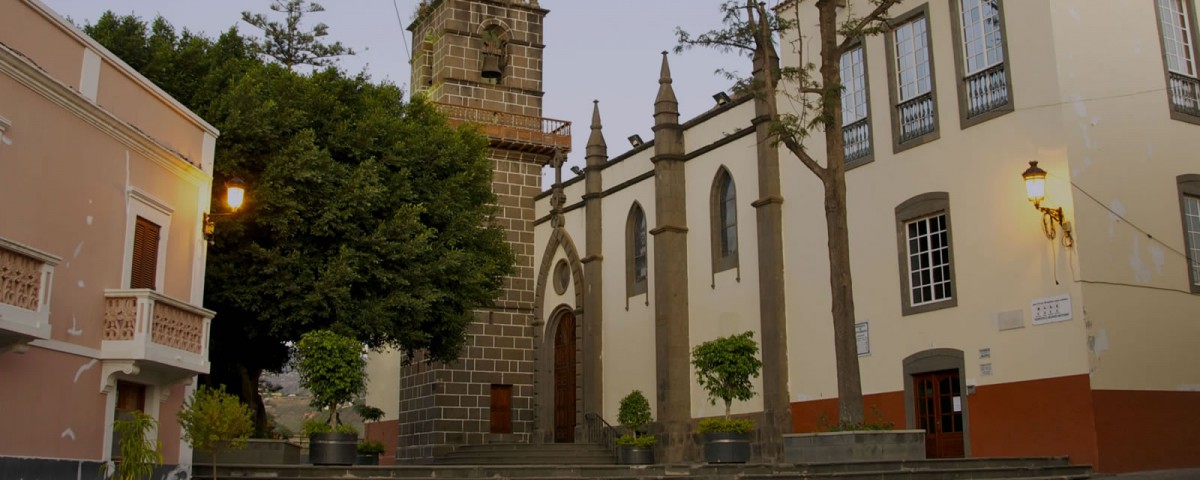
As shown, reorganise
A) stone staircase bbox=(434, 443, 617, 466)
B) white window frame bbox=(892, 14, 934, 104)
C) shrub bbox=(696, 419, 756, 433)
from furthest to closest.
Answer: stone staircase bbox=(434, 443, 617, 466) < white window frame bbox=(892, 14, 934, 104) < shrub bbox=(696, 419, 756, 433)

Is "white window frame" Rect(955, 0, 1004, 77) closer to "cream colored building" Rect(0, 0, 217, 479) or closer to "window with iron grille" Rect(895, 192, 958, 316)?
"window with iron grille" Rect(895, 192, 958, 316)

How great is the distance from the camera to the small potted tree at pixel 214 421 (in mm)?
13453

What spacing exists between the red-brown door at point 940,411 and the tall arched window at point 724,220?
620 cm

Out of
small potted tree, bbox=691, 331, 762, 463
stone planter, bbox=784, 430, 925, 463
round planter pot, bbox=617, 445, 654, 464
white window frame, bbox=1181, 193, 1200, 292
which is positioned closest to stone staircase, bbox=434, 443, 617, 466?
round planter pot, bbox=617, 445, 654, 464

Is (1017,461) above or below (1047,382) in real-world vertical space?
below

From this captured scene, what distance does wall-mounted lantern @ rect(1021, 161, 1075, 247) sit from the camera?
16.5 m

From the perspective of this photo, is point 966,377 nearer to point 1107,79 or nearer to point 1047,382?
point 1047,382

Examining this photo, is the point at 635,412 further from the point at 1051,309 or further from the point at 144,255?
the point at 144,255

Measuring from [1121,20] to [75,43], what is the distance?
49.4ft

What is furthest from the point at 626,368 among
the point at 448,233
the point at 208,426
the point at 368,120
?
the point at 208,426

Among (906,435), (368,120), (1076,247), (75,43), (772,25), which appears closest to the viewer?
(75,43)

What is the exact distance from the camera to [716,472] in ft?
50.0

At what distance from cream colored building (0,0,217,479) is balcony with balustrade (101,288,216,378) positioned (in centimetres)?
2

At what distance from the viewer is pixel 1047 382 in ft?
54.3
